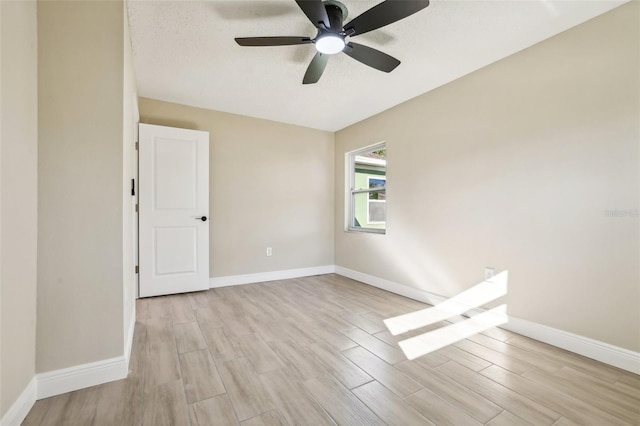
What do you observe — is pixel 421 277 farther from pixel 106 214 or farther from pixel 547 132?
pixel 106 214

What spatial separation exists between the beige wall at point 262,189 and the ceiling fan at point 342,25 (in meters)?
2.03

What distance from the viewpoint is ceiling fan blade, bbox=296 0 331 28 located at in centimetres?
154

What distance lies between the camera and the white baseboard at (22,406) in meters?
1.21

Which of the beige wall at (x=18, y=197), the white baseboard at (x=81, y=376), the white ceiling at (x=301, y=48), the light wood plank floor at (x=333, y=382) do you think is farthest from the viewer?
the white ceiling at (x=301, y=48)

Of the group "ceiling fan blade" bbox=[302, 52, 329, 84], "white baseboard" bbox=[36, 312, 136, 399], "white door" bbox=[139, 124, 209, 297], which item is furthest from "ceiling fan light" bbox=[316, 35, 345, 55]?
"white baseboard" bbox=[36, 312, 136, 399]

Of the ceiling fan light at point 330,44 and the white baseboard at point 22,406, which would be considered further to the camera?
the ceiling fan light at point 330,44

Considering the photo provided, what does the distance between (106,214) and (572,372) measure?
9.88 feet

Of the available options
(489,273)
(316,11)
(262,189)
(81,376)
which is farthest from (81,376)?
(489,273)

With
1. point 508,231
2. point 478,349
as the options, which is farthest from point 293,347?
point 508,231

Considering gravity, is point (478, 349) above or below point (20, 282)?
below

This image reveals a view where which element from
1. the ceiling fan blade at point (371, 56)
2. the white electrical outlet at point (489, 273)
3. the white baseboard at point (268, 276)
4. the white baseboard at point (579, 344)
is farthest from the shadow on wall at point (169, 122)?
the white baseboard at point (579, 344)

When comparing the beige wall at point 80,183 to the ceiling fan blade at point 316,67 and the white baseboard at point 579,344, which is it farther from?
the white baseboard at point 579,344

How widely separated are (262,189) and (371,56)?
2.48 metres

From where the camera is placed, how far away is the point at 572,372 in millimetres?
1755
